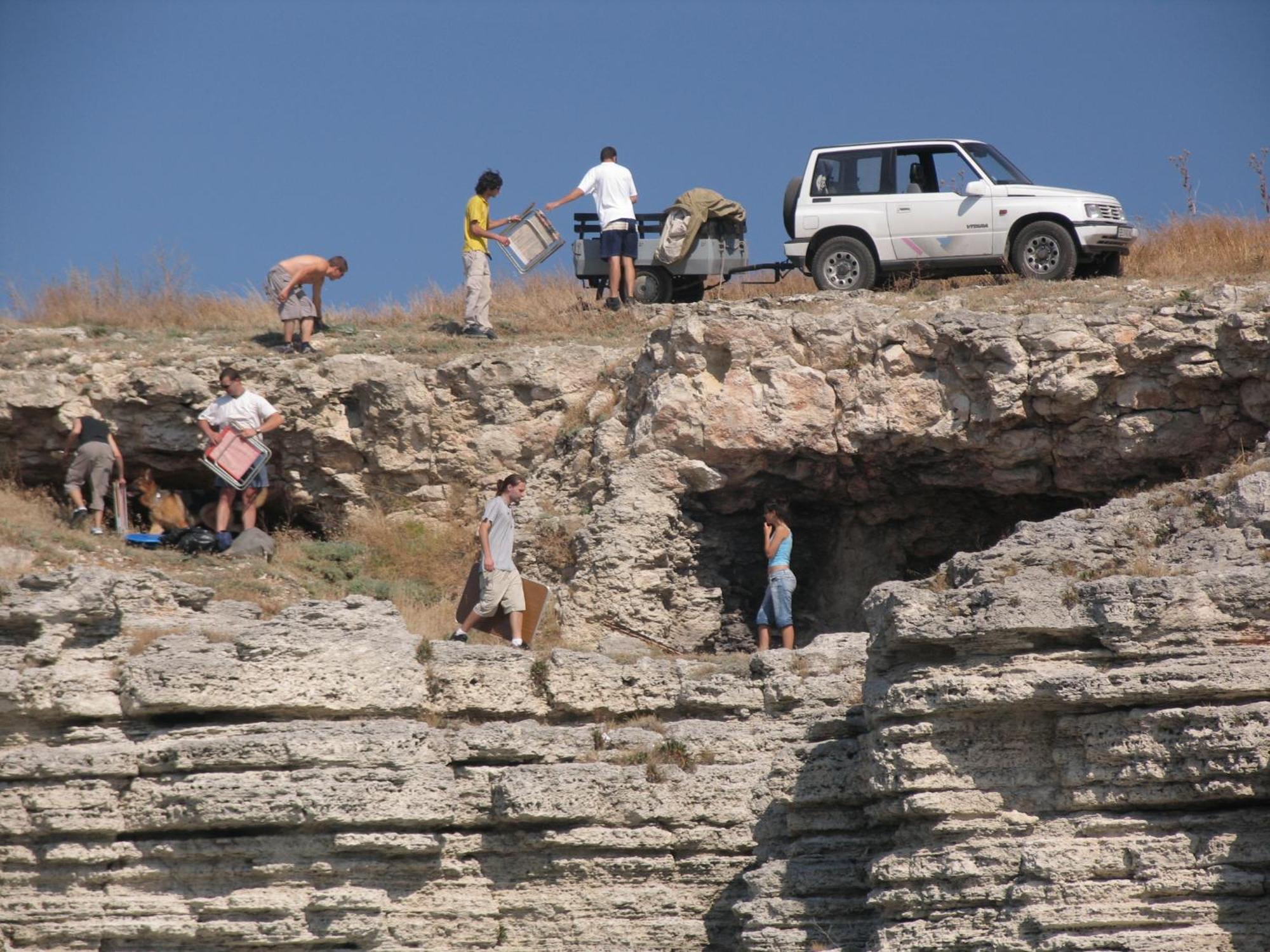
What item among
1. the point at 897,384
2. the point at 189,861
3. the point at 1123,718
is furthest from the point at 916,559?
the point at 189,861

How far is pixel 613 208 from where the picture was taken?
731 inches

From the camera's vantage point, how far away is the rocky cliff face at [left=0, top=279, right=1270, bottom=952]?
10398 millimetres

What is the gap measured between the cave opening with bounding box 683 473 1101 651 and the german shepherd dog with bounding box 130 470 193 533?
17.6 ft

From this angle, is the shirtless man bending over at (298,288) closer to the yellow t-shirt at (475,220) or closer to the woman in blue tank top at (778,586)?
the yellow t-shirt at (475,220)

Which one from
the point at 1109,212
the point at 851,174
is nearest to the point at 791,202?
the point at 851,174

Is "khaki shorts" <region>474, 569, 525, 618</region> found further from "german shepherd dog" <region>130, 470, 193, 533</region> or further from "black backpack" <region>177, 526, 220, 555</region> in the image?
"german shepherd dog" <region>130, 470, 193, 533</region>

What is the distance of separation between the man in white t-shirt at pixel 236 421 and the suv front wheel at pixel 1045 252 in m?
7.71

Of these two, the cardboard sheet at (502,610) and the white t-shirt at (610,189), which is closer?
the cardboard sheet at (502,610)

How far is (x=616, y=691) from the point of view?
13328 millimetres

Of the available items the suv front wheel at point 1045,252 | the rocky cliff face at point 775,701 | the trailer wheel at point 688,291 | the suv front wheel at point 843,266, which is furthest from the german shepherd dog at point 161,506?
the suv front wheel at point 1045,252

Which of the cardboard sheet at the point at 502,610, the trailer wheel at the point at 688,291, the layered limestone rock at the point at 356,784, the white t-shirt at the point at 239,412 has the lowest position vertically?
the layered limestone rock at the point at 356,784

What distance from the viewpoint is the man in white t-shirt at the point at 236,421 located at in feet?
54.2

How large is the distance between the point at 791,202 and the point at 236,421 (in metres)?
6.37

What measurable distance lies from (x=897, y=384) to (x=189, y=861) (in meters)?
7.93
